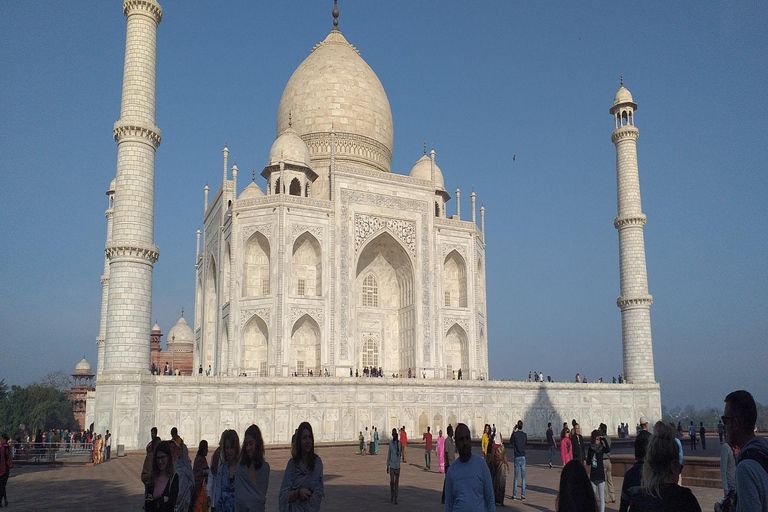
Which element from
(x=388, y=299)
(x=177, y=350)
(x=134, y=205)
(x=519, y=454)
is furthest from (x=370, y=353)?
(x=519, y=454)

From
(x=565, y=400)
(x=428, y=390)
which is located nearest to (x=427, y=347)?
(x=428, y=390)

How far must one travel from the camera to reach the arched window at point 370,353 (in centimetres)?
3409

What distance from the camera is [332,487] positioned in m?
13.3

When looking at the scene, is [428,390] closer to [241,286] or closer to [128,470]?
[241,286]

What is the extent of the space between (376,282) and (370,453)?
13685 millimetres

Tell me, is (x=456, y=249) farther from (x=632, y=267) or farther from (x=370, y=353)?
(x=632, y=267)

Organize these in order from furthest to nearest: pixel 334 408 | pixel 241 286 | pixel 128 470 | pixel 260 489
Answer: pixel 241 286
pixel 334 408
pixel 128 470
pixel 260 489

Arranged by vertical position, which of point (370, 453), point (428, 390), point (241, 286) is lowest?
point (370, 453)

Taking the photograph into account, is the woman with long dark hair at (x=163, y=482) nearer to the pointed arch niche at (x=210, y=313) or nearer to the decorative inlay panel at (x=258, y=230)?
the decorative inlay panel at (x=258, y=230)

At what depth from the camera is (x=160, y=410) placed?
2336 centimetres

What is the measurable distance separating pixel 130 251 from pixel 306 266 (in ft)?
36.2

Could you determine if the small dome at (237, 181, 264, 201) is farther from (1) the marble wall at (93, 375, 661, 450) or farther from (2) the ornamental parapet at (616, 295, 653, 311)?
(2) the ornamental parapet at (616, 295, 653, 311)

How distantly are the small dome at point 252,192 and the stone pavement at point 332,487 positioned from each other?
1722 cm

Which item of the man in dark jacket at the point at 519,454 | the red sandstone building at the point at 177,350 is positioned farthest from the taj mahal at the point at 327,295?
the man in dark jacket at the point at 519,454
